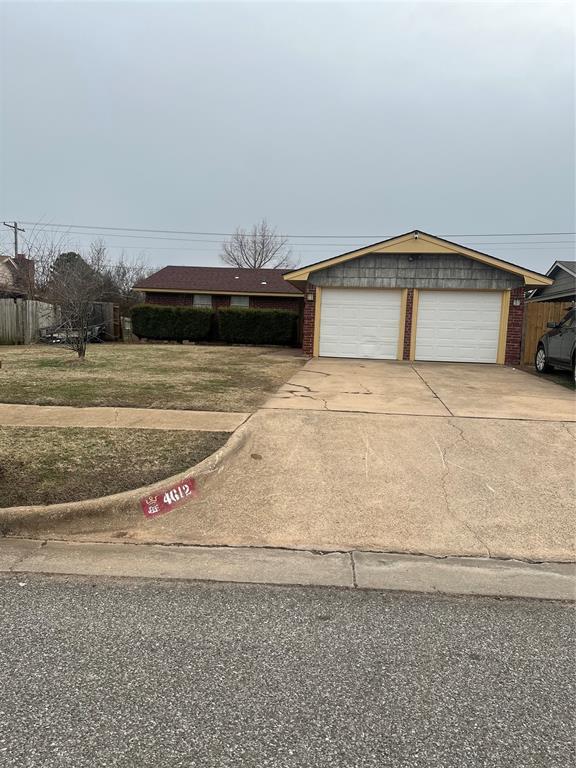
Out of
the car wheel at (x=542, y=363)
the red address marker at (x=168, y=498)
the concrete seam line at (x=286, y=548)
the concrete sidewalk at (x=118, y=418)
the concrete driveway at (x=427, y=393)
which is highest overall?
the car wheel at (x=542, y=363)

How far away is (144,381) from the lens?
34.2 feet

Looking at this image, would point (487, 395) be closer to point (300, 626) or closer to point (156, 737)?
point (300, 626)

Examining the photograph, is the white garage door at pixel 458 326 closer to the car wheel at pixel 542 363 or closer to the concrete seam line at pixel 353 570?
the car wheel at pixel 542 363

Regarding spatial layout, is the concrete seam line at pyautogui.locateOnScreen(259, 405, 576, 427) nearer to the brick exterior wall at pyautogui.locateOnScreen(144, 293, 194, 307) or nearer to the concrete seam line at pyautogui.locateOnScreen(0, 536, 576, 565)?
the concrete seam line at pyautogui.locateOnScreen(0, 536, 576, 565)

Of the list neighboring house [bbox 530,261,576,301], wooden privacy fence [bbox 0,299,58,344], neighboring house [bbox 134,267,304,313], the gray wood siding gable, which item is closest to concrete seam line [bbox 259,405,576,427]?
the gray wood siding gable

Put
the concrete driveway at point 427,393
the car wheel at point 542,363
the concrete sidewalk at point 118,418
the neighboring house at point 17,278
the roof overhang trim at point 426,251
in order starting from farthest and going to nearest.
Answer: the neighboring house at point 17,278 < the roof overhang trim at point 426,251 < the car wheel at point 542,363 < the concrete driveway at point 427,393 < the concrete sidewalk at point 118,418

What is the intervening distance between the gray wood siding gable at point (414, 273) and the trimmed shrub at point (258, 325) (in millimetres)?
7755

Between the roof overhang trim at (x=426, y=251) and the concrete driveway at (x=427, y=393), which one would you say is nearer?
the concrete driveway at (x=427, y=393)

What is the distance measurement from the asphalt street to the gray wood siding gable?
44.3 feet

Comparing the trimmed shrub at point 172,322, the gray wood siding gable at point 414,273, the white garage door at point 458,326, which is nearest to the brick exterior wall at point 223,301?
the trimmed shrub at point 172,322

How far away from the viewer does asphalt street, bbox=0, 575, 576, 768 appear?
213cm

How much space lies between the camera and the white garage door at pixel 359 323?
16.2 m

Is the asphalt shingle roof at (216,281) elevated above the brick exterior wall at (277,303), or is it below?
above

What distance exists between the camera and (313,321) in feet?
54.4
